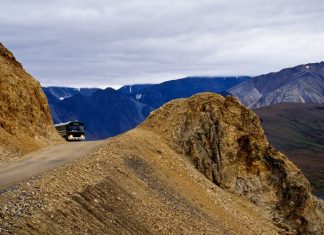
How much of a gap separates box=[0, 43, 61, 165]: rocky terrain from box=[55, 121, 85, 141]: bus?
47.3 ft

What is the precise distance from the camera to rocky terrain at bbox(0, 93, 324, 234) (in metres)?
23.0

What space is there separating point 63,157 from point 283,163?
21.5 m

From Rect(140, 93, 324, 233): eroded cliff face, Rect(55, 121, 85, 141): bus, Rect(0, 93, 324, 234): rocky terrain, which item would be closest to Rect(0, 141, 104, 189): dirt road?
Rect(0, 93, 324, 234): rocky terrain

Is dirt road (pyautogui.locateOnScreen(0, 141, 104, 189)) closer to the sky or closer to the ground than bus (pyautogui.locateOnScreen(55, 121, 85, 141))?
closer to the sky

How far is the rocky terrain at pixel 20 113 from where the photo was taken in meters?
43.7

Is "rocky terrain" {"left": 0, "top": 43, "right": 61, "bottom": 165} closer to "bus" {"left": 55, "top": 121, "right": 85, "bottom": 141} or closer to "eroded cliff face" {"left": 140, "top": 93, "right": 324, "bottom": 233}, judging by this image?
"eroded cliff face" {"left": 140, "top": 93, "right": 324, "bottom": 233}

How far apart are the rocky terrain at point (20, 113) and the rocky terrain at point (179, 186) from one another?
9.93 metres

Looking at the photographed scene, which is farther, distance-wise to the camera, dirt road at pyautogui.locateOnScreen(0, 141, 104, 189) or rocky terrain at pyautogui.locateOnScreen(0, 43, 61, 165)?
rocky terrain at pyautogui.locateOnScreen(0, 43, 61, 165)

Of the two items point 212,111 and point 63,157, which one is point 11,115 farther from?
point 212,111

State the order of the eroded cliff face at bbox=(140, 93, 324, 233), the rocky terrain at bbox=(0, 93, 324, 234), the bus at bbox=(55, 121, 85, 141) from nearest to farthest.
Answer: the rocky terrain at bbox=(0, 93, 324, 234), the eroded cliff face at bbox=(140, 93, 324, 233), the bus at bbox=(55, 121, 85, 141)

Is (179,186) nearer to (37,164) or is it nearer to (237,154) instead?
(37,164)

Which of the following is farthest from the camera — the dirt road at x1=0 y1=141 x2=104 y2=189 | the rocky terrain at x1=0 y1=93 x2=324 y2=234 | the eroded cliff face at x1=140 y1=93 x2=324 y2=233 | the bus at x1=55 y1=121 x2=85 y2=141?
the bus at x1=55 y1=121 x2=85 y2=141

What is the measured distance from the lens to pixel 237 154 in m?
45.6

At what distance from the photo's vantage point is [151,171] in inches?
1384
